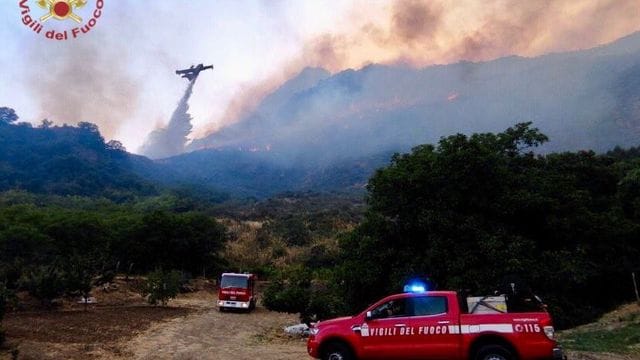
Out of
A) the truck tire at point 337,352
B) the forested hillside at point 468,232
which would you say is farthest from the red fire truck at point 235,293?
the truck tire at point 337,352

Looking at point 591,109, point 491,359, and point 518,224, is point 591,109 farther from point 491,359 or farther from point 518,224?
point 491,359

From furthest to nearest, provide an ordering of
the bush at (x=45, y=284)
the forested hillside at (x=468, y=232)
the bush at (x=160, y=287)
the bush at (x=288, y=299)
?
the bush at (x=288, y=299) → the bush at (x=160, y=287) → the bush at (x=45, y=284) → the forested hillside at (x=468, y=232)

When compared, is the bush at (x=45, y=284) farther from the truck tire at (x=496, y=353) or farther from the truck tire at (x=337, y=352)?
the truck tire at (x=496, y=353)

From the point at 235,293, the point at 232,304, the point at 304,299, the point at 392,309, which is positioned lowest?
the point at 392,309

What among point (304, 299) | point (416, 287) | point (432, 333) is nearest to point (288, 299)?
point (304, 299)

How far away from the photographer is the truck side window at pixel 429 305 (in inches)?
431

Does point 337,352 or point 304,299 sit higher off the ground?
point 304,299

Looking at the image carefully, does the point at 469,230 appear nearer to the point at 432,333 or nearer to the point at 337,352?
the point at 432,333

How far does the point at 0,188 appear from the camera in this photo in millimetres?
99750

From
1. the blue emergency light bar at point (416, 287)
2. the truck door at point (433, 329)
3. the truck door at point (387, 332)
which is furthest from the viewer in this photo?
the blue emergency light bar at point (416, 287)

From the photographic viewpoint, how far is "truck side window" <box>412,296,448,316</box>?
11.0 meters

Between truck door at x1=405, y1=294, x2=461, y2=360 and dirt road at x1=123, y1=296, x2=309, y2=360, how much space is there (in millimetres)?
4792

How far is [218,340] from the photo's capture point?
18.9m

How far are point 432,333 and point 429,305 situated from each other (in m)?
0.60
